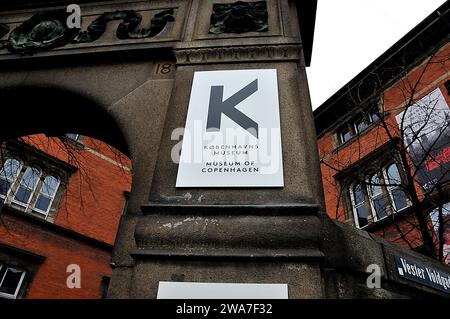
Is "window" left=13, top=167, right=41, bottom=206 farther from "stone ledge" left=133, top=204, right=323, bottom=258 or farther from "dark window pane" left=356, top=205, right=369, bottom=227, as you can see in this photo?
"dark window pane" left=356, top=205, right=369, bottom=227

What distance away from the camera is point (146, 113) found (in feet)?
12.2

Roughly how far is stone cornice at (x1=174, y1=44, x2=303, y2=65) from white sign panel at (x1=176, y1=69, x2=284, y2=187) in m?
0.24

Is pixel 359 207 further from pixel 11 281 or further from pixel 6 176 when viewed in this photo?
pixel 11 281

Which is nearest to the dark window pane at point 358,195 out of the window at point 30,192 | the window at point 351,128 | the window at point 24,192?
the window at point 351,128

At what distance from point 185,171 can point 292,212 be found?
40.4 inches

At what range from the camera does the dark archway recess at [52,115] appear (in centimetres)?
434

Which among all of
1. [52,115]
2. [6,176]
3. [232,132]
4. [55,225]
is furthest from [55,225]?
[232,132]

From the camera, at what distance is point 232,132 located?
3.22 meters

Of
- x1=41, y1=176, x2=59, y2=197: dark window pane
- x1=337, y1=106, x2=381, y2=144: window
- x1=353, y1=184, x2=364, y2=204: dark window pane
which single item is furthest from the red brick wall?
x1=337, y1=106, x2=381, y2=144: window

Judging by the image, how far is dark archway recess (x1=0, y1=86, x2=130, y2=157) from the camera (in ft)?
14.2

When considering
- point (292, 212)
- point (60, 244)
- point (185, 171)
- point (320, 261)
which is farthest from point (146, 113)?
point (60, 244)

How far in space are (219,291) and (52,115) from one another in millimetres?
3851

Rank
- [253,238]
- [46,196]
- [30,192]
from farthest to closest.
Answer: [46,196] < [30,192] < [253,238]
